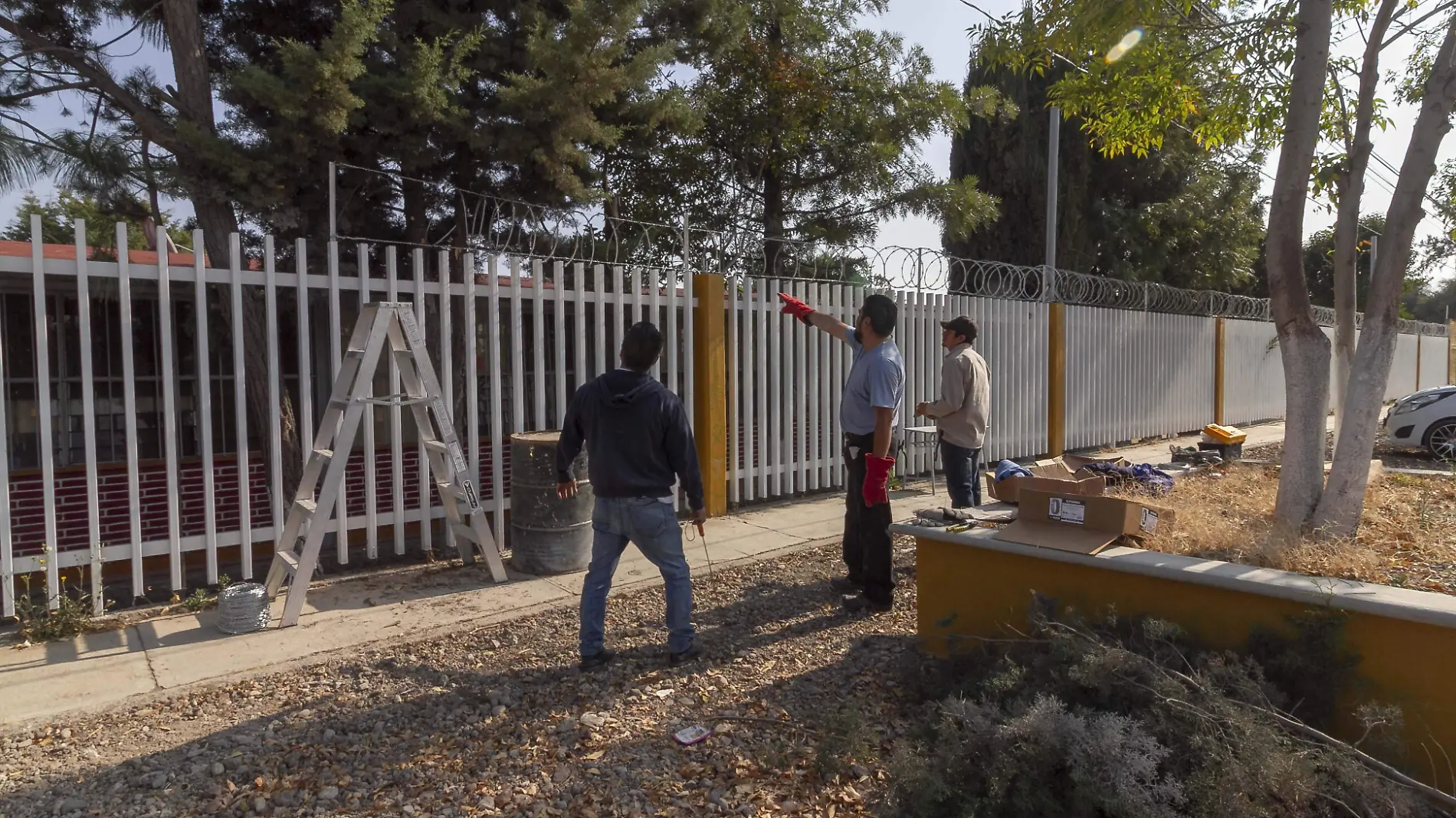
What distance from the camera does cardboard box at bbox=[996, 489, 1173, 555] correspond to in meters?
3.69

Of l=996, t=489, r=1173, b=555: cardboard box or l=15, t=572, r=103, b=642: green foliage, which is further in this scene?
l=15, t=572, r=103, b=642: green foliage

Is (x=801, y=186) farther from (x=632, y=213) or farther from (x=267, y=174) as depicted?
(x=267, y=174)

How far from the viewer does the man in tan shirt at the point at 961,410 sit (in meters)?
5.84

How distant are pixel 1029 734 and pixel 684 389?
16.4ft

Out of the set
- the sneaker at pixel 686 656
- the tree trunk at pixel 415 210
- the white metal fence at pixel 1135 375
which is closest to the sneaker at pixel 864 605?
the sneaker at pixel 686 656

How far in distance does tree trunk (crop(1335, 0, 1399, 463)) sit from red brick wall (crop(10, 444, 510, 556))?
520 centimetres

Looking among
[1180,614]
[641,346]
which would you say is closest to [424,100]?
[641,346]

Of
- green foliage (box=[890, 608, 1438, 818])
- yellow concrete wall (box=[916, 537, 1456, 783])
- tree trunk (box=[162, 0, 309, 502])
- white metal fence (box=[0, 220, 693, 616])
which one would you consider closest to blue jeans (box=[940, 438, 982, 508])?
yellow concrete wall (box=[916, 537, 1456, 783])

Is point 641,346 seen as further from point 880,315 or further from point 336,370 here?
point 336,370

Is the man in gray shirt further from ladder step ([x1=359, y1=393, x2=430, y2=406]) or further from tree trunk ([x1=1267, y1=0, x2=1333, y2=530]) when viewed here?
ladder step ([x1=359, y1=393, x2=430, y2=406])

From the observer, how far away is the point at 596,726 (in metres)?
3.54

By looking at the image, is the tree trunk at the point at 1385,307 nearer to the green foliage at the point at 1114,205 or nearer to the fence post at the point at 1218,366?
the fence post at the point at 1218,366

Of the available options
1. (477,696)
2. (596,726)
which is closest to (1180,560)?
(596,726)

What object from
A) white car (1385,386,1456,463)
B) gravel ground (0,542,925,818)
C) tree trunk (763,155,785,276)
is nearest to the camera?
gravel ground (0,542,925,818)
